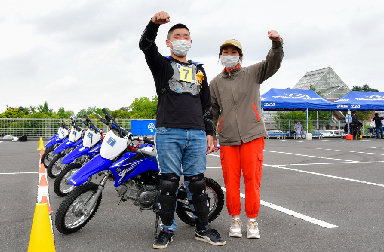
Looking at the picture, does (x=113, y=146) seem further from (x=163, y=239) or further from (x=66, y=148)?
(x=66, y=148)

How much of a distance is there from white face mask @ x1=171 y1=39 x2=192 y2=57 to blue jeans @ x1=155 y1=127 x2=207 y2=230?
2.33 feet

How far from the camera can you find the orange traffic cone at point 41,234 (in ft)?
8.94

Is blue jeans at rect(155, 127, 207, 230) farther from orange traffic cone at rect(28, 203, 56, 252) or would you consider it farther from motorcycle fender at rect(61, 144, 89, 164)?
motorcycle fender at rect(61, 144, 89, 164)

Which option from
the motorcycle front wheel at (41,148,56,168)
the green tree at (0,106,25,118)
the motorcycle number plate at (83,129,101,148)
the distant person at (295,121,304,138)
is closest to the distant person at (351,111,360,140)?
the distant person at (295,121,304,138)

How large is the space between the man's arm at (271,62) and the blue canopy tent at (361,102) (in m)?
23.7

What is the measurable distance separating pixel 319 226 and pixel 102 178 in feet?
7.88

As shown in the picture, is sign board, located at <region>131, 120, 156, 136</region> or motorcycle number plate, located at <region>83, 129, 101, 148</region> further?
sign board, located at <region>131, 120, 156, 136</region>

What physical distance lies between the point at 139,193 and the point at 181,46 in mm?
1530

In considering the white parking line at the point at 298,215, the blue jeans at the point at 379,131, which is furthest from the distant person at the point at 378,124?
the white parking line at the point at 298,215

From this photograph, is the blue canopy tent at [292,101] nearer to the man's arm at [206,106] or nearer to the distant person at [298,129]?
the distant person at [298,129]

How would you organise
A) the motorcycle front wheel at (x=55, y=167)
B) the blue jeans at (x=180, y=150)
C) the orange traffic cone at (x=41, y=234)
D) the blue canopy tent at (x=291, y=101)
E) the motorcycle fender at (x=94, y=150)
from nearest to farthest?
the orange traffic cone at (x=41, y=234) < the blue jeans at (x=180, y=150) < the motorcycle fender at (x=94, y=150) < the motorcycle front wheel at (x=55, y=167) < the blue canopy tent at (x=291, y=101)

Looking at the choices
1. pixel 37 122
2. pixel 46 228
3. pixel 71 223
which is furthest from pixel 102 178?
pixel 37 122

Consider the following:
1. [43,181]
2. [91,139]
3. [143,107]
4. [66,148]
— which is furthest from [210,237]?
[143,107]

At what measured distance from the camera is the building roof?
63875mm
